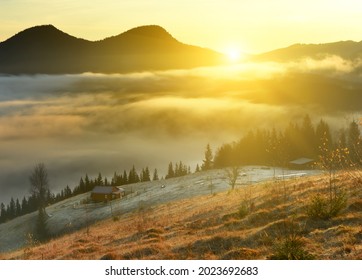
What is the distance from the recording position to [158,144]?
68.3 feet

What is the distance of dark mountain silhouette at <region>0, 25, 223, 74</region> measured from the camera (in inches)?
789

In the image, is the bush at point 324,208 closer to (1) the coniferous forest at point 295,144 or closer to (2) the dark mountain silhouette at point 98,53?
(1) the coniferous forest at point 295,144

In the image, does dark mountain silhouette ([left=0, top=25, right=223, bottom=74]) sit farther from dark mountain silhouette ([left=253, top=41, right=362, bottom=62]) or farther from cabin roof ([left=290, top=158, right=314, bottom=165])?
cabin roof ([left=290, top=158, right=314, bottom=165])

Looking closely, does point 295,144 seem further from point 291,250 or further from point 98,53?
point 98,53

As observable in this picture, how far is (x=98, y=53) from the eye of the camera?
21.0 m

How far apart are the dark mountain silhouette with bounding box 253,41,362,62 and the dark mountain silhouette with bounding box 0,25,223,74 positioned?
2167 millimetres

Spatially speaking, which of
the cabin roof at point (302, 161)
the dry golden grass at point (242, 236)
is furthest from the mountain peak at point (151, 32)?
A: the dry golden grass at point (242, 236)

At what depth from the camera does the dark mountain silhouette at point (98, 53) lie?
65.7 feet

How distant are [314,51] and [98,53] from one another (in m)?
8.83

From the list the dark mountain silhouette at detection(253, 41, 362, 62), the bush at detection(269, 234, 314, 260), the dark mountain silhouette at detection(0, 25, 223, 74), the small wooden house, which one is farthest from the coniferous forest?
the small wooden house

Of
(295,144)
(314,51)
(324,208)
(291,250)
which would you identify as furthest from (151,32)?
(291,250)

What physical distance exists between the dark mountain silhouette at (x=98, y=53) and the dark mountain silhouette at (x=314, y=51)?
7.11ft

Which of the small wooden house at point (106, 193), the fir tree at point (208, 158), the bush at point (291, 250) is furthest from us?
the small wooden house at point (106, 193)
